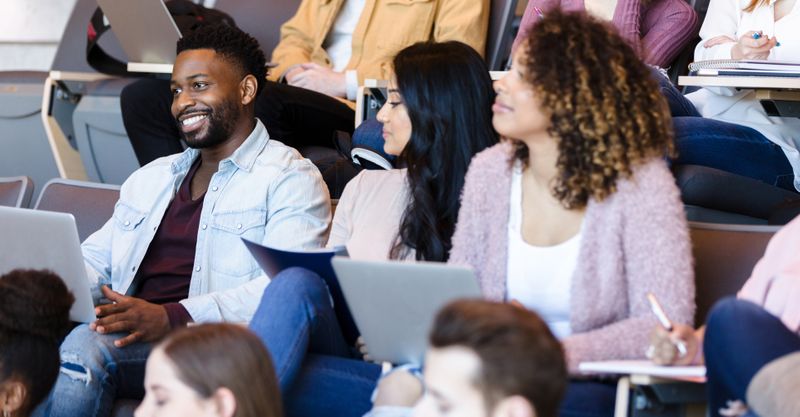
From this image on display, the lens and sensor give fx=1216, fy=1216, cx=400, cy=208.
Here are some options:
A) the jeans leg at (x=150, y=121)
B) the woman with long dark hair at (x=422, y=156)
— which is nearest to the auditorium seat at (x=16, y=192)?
the jeans leg at (x=150, y=121)

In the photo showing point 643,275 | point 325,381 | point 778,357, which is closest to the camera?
point 778,357

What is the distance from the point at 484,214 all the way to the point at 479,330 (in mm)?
717

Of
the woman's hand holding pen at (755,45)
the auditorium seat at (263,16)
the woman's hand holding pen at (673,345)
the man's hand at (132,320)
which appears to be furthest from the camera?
the auditorium seat at (263,16)

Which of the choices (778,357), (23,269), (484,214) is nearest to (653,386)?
(778,357)

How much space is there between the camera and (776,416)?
162 centimetres

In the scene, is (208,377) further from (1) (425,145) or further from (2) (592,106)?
(1) (425,145)

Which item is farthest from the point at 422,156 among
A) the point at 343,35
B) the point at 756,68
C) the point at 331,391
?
the point at 343,35

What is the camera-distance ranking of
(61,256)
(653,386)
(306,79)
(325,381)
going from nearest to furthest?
(653,386), (325,381), (61,256), (306,79)

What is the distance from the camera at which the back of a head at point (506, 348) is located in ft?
5.06

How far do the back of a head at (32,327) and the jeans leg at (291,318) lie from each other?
0.47 m

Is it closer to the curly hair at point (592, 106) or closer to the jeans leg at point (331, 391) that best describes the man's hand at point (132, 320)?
the jeans leg at point (331, 391)

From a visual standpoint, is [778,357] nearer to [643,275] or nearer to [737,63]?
[643,275]

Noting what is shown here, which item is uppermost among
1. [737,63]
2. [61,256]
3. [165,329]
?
[737,63]

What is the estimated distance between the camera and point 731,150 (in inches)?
116
